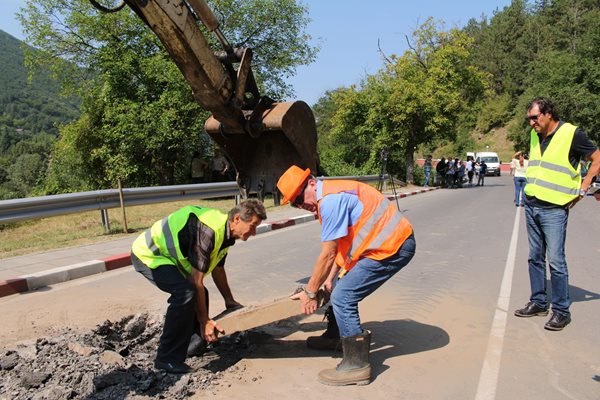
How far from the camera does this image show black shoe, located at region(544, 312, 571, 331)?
15.1 ft

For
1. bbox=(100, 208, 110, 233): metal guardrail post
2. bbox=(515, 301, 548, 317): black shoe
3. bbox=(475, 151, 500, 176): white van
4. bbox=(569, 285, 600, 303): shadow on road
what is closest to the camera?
bbox=(515, 301, 548, 317): black shoe

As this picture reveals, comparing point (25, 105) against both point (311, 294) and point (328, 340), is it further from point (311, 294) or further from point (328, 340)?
point (311, 294)

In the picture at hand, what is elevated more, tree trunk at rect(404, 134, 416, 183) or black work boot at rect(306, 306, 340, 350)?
tree trunk at rect(404, 134, 416, 183)

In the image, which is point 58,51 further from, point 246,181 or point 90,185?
point 246,181

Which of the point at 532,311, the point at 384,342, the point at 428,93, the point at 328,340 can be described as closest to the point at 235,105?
the point at 328,340

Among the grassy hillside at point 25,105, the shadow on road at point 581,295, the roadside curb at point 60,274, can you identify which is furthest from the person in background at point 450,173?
the grassy hillside at point 25,105

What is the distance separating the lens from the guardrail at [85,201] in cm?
804

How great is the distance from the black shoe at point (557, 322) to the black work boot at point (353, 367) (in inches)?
80.7

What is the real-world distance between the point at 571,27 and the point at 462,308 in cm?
7171

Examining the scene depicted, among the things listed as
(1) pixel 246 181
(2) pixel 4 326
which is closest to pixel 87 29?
(1) pixel 246 181

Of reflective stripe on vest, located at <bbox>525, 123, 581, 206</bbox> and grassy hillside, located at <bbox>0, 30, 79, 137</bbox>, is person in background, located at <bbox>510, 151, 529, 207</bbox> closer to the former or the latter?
reflective stripe on vest, located at <bbox>525, 123, 581, 206</bbox>

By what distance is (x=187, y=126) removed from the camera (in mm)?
19859

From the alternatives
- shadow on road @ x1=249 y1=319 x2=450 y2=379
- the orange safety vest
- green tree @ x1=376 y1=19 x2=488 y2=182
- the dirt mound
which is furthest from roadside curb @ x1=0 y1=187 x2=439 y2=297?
green tree @ x1=376 y1=19 x2=488 y2=182

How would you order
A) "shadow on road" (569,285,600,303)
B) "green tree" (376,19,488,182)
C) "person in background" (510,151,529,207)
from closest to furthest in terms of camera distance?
"shadow on road" (569,285,600,303)
"person in background" (510,151,529,207)
"green tree" (376,19,488,182)
